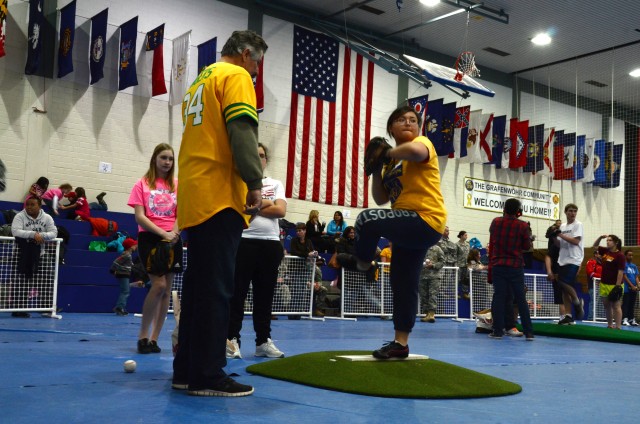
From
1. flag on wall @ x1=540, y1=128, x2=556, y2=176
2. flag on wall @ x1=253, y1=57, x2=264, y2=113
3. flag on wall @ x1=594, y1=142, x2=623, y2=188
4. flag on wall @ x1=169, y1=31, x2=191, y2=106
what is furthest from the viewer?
flag on wall @ x1=594, y1=142, x2=623, y2=188

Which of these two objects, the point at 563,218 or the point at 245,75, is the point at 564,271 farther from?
the point at 563,218

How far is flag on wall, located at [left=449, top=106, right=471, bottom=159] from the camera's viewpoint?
1894 cm

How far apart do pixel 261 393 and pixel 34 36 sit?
12.0 metres

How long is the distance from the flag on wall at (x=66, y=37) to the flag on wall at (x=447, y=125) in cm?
981

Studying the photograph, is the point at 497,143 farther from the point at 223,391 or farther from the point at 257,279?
the point at 223,391

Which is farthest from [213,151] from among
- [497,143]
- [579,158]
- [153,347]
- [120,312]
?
[579,158]

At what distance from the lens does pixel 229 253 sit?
10.9ft

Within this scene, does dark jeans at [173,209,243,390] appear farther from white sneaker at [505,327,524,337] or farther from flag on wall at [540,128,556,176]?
flag on wall at [540,128,556,176]

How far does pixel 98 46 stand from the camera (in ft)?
45.5

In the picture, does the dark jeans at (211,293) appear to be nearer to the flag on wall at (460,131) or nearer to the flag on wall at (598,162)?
the flag on wall at (460,131)

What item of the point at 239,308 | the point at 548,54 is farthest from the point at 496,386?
the point at 548,54

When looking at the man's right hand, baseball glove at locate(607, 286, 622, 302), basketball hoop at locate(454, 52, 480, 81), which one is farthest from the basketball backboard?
the man's right hand

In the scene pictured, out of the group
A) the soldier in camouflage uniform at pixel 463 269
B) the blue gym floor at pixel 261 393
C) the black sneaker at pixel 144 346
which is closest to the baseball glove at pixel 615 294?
the soldier in camouflage uniform at pixel 463 269

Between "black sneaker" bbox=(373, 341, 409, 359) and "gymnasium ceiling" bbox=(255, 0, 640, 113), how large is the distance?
527 inches
